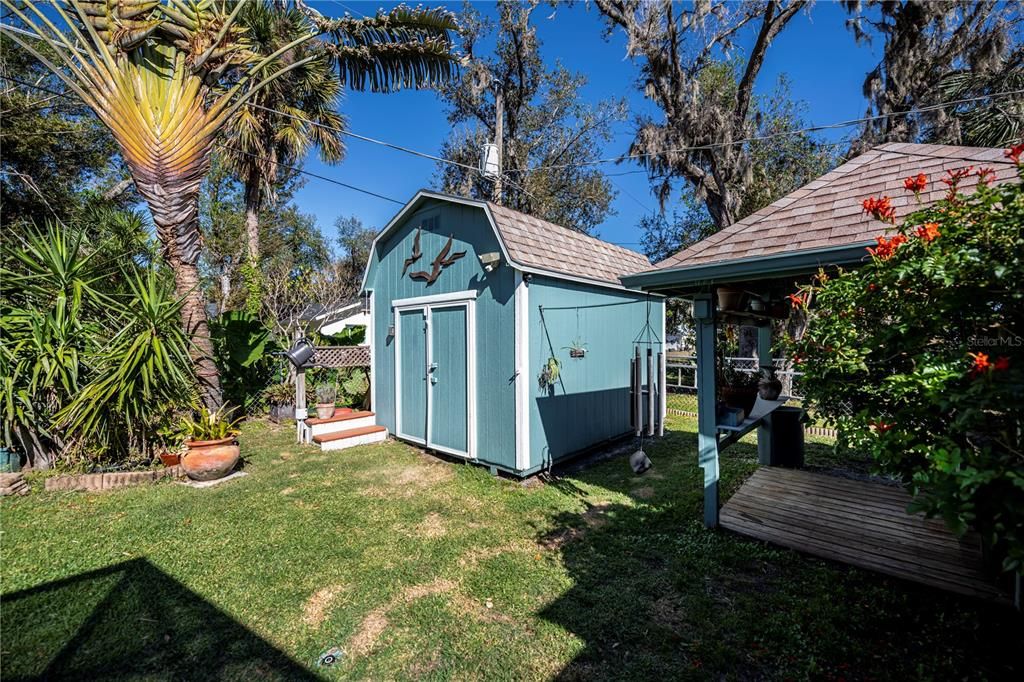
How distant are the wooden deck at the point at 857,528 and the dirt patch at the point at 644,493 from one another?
856 mm

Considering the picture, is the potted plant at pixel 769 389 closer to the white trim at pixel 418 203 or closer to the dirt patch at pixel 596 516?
the dirt patch at pixel 596 516

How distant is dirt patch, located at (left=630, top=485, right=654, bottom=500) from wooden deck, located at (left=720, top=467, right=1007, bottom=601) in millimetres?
856

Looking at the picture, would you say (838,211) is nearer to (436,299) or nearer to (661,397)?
(661,397)

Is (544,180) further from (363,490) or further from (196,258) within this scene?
(363,490)

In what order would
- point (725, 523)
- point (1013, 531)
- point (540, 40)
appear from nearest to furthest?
1. point (1013, 531)
2. point (725, 523)
3. point (540, 40)

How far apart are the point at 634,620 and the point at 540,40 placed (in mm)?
17432

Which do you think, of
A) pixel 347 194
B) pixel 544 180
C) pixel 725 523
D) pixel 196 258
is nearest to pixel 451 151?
pixel 544 180

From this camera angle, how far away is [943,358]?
1860mm

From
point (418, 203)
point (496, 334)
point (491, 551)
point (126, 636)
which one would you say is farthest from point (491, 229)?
point (126, 636)

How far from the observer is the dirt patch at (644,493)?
190 inches

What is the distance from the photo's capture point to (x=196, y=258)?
5805 mm

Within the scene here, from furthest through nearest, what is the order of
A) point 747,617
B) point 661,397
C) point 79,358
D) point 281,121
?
point 281,121 < point 661,397 < point 79,358 < point 747,617

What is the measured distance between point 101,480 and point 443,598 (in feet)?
15.3

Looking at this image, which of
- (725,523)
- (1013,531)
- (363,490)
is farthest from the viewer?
(363,490)
